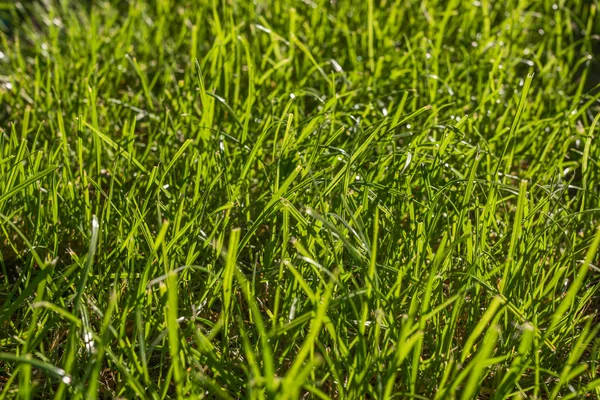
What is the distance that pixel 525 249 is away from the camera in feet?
4.46

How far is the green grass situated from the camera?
1.10 m

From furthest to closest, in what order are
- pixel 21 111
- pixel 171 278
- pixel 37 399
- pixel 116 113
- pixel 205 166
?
1. pixel 21 111
2. pixel 116 113
3. pixel 205 166
4. pixel 37 399
5. pixel 171 278

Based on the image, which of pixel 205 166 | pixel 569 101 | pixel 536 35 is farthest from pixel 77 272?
pixel 536 35

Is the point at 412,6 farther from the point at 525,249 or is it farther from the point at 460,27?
the point at 525,249

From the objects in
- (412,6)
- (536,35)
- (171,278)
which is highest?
(171,278)

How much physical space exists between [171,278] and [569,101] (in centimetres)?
175

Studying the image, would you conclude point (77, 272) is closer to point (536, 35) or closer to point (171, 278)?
point (171, 278)

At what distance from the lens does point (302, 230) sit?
4.60 feet

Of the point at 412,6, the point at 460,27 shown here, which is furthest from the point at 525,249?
the point at 412,6

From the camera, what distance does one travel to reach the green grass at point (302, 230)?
110 cm

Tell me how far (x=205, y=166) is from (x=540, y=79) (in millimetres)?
1328

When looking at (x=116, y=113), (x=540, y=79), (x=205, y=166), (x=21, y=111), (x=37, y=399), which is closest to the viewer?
(x=37, y=399)

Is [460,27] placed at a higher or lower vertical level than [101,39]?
lower

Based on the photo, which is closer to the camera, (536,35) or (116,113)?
(116,113)
